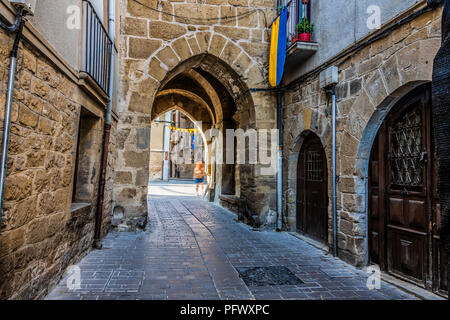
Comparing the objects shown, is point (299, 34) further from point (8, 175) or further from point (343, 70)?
point (8, 175)

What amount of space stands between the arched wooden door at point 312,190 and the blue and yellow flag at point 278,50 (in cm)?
122

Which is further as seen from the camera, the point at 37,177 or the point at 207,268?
the point at 207,268

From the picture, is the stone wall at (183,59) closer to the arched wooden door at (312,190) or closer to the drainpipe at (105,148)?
the arched wooden door at (312,190)

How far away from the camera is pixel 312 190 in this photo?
214 inches

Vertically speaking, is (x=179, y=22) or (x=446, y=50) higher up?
(x=179, y=22)

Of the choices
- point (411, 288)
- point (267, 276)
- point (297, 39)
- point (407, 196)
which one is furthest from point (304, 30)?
point (411, 288)

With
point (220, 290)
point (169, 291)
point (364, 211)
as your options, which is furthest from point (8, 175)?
point (364, 211)

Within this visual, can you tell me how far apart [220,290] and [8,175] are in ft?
6.54

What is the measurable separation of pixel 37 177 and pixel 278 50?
14.5 ft

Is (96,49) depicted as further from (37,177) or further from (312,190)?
(312,190)

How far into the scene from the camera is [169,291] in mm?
2977

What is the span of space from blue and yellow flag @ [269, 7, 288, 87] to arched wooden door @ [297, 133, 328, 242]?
3.99 feet

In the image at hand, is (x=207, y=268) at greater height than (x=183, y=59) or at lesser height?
lesser

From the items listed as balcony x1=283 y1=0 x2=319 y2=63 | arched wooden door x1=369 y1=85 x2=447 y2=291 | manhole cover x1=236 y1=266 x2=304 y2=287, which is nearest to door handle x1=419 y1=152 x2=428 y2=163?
arched wooden door x1=369 y1=85 x2=447 y2=291
